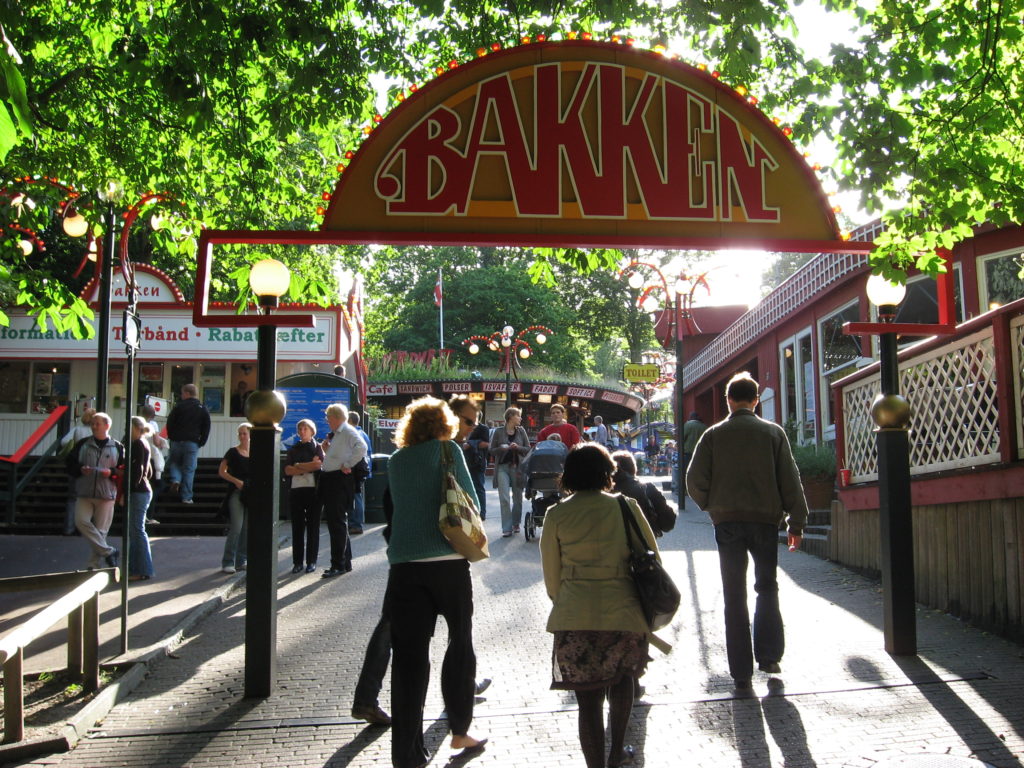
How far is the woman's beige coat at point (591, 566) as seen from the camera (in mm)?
4344

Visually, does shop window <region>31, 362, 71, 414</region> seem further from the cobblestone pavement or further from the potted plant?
the potted plant

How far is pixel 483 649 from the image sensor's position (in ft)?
23.0

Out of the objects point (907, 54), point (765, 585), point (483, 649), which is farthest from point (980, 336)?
point (483, 649)

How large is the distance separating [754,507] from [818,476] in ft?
26.0

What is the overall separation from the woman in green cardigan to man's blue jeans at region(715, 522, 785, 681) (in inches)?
63.5

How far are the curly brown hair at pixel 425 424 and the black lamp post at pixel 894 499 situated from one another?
3361 millimetres

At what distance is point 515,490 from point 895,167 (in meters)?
7.59

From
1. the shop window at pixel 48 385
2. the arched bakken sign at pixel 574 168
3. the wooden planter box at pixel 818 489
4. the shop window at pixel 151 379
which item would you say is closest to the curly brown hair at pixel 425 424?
the arched bakken sign at pixel 574 168

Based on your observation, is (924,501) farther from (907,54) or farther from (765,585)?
(907,54)

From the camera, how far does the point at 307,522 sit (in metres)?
10.8

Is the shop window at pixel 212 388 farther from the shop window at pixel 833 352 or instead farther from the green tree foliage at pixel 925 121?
the green tree foliage at pixel 925 121

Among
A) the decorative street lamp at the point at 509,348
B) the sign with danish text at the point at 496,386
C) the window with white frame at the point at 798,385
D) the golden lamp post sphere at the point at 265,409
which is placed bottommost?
the golden lamp post sphere at the point at 265,409

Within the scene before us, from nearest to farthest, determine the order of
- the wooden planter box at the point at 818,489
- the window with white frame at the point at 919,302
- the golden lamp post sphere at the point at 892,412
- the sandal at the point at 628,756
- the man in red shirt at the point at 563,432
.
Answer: the sandal at the point at 628,756, the golden lamp post sphere at the point at 892,412, the man in red shirt at the point at 563,432, the wooden planter box at the point at 818,489, the window with white frame at the point at 919,302

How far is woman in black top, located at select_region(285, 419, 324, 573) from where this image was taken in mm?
10609
